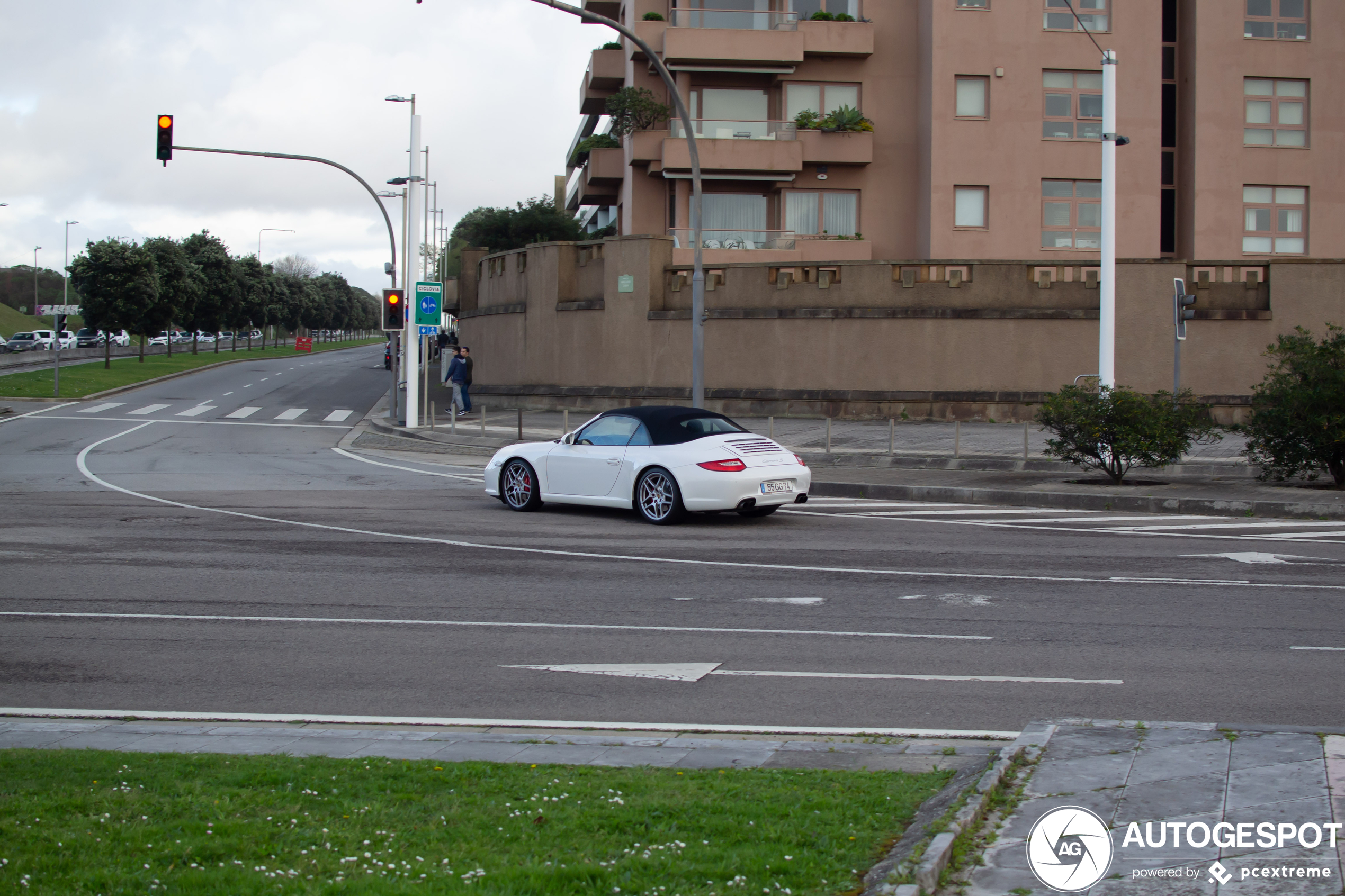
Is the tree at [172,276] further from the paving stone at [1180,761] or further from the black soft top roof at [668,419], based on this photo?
the paving stone at [1180,761]

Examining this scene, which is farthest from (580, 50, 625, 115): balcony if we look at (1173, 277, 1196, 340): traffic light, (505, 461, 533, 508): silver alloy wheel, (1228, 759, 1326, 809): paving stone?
(1228, 759, 1326, 809): paving stone

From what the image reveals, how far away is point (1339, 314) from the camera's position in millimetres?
30016

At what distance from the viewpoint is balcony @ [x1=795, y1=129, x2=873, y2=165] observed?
40.6 metres

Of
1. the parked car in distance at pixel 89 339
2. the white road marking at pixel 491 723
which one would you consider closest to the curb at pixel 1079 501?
the white road marking at pixel 491 723

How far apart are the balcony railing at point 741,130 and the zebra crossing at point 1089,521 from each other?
83.9ft

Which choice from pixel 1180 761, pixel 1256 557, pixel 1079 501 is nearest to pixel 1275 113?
pixel 1079 501

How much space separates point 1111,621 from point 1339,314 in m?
25.1

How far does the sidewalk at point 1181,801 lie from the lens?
12.5ft

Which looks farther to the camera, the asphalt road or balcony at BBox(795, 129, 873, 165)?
balcony at BBox(795, 129, 873, 165)

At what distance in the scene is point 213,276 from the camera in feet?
243

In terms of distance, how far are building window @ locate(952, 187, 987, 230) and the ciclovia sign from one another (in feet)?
122

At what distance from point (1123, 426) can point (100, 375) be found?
43320 mm

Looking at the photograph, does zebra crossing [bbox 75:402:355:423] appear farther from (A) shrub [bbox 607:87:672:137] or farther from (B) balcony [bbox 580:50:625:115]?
(B) balcony [bbox 580:50:625:115]

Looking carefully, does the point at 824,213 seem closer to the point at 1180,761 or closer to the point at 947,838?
the point at 1180,761
